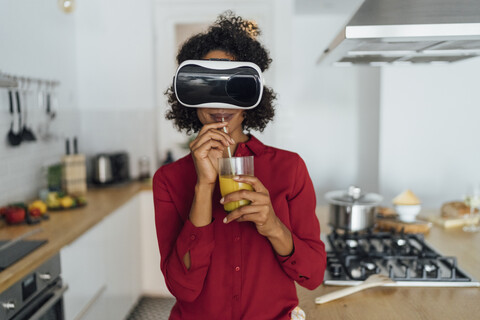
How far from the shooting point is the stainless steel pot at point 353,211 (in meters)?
1.63

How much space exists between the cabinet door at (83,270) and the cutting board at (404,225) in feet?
4.26

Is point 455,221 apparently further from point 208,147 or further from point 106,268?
point 106,268

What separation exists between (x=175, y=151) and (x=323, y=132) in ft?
4.61

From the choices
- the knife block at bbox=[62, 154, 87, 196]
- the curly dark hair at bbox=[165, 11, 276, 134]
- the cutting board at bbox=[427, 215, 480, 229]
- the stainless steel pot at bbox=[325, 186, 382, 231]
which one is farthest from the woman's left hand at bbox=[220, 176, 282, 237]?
the knife block at bbox=[62, 154, 87, 196]

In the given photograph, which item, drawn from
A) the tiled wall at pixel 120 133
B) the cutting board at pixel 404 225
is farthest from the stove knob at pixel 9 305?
the tiled wall at pixel 120 133

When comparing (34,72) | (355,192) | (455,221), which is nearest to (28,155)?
(34,72)

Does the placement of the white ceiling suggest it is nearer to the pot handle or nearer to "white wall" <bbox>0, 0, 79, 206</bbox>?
"white wall" <bbox>0, 0, 79, 206</bbox>

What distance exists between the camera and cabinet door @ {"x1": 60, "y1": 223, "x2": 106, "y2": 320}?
1.79 m

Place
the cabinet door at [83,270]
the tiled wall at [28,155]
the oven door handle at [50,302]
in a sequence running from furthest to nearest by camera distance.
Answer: the tiled wall at [28,155] < the cabinet door at [83,270] < the oven door handle at [50,302]

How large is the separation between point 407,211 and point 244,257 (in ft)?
3.68

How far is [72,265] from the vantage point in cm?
184

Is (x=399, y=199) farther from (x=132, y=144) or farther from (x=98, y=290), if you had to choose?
(x=132, y=144)

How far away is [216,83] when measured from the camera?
2.88ft

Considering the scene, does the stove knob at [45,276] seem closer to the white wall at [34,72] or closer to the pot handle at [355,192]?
the white wall at [34,72]
